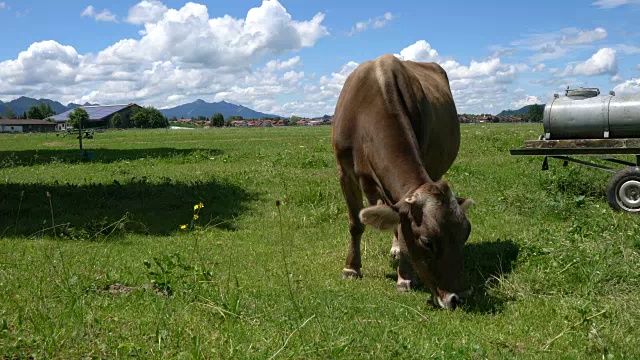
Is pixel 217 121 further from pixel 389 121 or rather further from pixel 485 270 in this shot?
pixel 389 121

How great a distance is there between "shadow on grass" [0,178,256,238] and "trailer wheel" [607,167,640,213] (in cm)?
663

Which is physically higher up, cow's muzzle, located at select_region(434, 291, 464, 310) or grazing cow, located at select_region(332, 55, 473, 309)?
grazing cow, located at select_region(332, 55, 473, 309)

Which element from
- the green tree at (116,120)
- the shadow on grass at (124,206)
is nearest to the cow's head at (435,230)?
the shadow on grass at (124,206)

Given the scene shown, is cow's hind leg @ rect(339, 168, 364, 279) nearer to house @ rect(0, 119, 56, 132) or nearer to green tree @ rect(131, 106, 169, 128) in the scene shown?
green tree @ rect(131, 106, 169, 128)

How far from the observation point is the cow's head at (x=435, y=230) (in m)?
5.40

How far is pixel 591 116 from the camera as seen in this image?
10359mm

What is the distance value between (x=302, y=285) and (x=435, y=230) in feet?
6.13

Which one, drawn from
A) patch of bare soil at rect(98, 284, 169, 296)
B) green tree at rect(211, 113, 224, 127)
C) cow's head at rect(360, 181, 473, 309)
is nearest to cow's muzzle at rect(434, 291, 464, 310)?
cow's head at rect(360, 181, 473, 309)

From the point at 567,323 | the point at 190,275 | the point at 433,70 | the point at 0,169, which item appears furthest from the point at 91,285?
the point at 0,169

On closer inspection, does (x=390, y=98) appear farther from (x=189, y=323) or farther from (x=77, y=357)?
(x=77, y=357)

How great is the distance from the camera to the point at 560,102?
10.7 m

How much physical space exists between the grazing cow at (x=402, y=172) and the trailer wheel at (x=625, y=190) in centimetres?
324

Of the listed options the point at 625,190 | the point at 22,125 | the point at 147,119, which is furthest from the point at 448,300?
the point at 22,125

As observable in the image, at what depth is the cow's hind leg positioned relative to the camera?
7.31 metres
